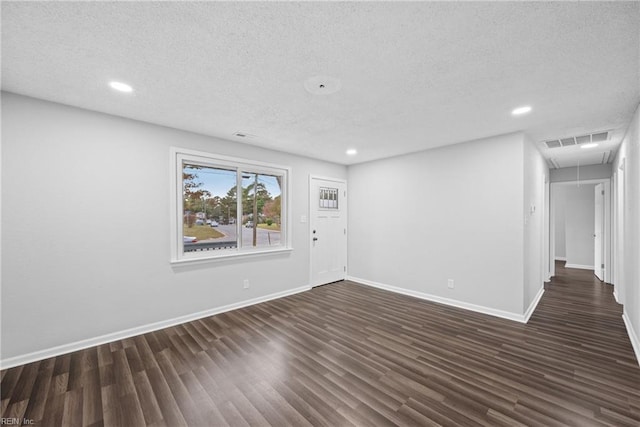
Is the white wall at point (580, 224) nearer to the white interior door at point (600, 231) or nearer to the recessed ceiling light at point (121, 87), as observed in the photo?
the white interior door at point (600, 231)

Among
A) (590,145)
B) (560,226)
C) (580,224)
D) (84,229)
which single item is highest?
(590,145)

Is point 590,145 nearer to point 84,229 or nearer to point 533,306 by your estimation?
point 533,306

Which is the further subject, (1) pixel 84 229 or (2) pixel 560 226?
(2) pixel 560 226

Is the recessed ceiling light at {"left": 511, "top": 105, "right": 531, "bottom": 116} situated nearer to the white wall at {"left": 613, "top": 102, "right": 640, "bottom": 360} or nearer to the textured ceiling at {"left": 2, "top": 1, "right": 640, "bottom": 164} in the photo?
the textured ceiling at {"left": 2, "top": 1, "right": 640, "bottom": 164}

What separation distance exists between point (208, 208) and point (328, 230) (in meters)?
2.42

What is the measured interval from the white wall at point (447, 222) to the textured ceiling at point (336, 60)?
32.2 inches

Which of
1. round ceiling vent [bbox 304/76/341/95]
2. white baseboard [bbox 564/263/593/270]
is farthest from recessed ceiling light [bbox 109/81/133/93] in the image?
white baseboard [bbox 564/263/593/270]

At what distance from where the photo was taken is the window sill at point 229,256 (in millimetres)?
3340

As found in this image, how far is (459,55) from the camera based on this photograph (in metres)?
1.79

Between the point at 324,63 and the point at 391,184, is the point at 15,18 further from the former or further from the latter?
the point at 391,184

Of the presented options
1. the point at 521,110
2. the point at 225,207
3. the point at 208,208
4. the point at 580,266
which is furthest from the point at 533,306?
the point at 208,208

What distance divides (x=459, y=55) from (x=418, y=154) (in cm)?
277

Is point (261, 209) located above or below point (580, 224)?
above

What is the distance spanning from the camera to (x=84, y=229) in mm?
2703
